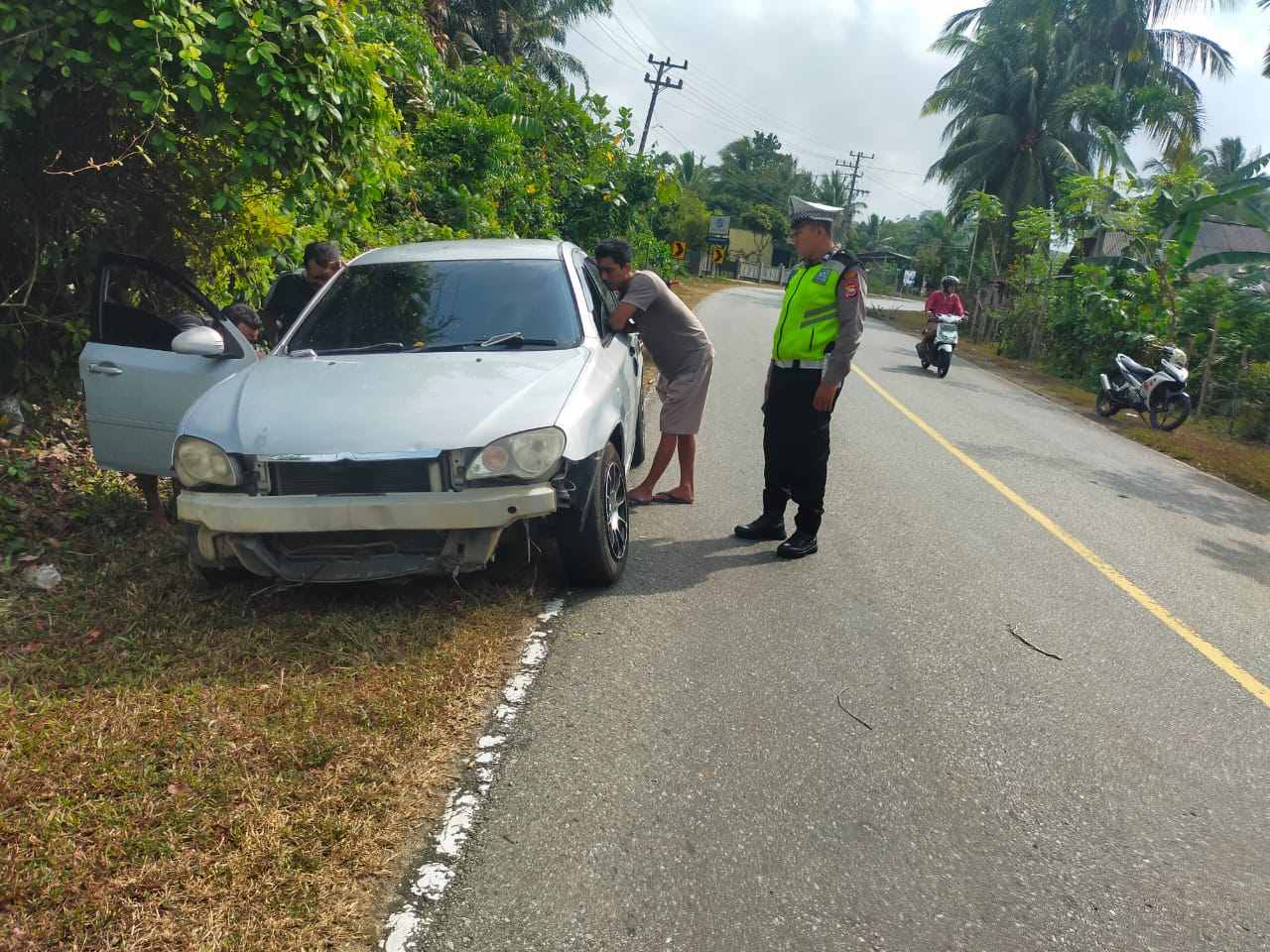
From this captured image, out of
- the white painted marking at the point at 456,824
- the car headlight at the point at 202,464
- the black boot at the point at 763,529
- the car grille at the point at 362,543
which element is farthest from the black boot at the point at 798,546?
the car headlight at the point at 202,464

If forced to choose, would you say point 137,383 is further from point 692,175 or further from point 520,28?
point 692,175

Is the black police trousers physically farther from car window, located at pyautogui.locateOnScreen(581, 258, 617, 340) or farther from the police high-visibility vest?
car window, located at pyautogui.locateOnScreen(581, 258, 617, 340)

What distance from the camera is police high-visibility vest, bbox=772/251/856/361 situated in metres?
4.98

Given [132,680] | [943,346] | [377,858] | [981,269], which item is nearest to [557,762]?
[377,858]

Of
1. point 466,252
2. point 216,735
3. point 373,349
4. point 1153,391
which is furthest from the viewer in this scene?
point 1153,391

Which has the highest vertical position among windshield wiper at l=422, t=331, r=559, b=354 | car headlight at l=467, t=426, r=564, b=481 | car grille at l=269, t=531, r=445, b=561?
→ windshield wiper at l=422, t=331, r=559, b=354

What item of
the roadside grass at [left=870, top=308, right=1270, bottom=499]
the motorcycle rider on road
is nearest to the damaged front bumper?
the roadside grass at [left=870, top=308, right=1270, bottom=499]

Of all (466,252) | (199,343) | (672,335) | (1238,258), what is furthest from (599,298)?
(1238,258)

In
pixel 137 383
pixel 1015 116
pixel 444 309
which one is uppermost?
pixel 1015 116

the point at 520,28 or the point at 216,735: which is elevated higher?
the point at 520,28

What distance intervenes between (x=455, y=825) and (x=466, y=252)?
11.9ft

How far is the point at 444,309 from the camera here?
196 inches

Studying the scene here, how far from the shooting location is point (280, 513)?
3725mm

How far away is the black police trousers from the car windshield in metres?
1.27
